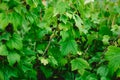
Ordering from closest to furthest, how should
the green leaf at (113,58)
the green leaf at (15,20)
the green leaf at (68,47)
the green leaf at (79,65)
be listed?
1. the green leaf at (15,20)
2. the green leaf at (113,58)
3. the green leaf at (68,47)
4. the green leaf at (79,65)

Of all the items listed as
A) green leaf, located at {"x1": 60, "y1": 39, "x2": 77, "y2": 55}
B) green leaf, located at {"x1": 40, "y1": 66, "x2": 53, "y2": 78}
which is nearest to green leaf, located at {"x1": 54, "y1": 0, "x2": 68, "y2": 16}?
green leaf, located at {"x1": 60, "y1": 39, "x2": 77, "y2": 55}

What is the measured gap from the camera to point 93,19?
11.6ft

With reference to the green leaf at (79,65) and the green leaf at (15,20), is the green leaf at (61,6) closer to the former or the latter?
the green leaf at (15,20)

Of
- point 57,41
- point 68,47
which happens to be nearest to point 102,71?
point 68,47

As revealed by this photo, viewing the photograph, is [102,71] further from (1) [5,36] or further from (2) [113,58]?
(1) [5,36]

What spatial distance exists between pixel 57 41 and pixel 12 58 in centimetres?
65

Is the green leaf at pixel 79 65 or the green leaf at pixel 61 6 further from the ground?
the green leaf at pixel 61 6

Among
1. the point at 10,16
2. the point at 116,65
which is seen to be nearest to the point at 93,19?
the point at 116,65

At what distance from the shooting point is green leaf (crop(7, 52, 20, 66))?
2.63 m

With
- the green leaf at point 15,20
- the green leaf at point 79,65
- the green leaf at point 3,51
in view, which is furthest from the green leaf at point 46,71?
the green leaf at point 15,20

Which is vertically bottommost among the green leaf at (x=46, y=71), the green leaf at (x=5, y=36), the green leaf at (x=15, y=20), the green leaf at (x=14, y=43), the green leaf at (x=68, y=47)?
the green leaf at (x=46, y=71)

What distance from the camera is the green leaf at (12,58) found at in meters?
2.63

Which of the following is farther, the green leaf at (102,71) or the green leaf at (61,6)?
the green leaf at (102,71)

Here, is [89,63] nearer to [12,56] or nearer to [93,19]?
[93,19]
